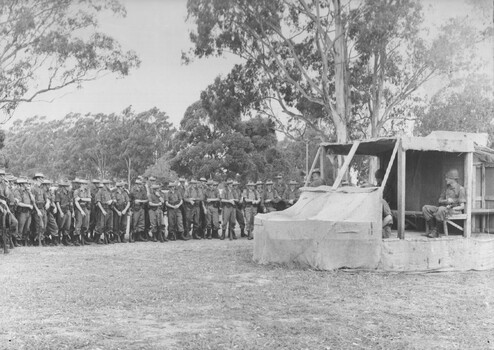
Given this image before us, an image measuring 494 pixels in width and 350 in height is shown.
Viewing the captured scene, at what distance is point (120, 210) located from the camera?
15242 mm

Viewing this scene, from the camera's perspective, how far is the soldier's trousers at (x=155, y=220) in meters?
15.6

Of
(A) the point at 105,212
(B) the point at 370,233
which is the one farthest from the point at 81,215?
(B) the point at 370,233

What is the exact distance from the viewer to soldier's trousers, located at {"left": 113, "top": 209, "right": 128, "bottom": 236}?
15.4 metres

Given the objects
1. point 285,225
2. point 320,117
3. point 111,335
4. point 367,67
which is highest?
point 367,67

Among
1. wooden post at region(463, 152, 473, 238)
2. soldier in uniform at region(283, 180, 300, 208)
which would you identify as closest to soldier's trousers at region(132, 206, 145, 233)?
soldier in uniform at region(283, 180, 300, 208)

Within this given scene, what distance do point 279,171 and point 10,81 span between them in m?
17.9

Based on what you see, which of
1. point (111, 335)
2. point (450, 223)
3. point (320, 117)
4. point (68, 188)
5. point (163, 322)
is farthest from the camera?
point (320, 117)

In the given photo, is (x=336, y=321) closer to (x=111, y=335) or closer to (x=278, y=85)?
(x=111, y=335)

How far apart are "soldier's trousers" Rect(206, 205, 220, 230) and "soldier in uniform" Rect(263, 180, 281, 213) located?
1476 mm

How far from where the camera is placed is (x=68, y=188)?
14.7m

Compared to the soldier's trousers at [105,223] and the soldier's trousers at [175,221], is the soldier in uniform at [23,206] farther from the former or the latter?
the soldier's trousers at [175,221]

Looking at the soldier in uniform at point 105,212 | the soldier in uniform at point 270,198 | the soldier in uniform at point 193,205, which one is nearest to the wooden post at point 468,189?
the soldier in uniform at point 270,198

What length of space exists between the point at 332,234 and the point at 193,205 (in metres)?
7.28

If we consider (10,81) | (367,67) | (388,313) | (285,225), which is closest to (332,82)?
(367,67)
